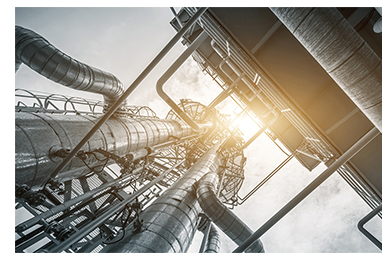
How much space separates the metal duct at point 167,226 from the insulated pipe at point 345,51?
338 cm

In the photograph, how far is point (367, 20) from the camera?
10.2ft

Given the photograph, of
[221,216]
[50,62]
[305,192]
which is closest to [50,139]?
[50,62]

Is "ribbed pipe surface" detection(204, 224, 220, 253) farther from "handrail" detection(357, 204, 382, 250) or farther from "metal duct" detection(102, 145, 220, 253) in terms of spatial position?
"handrail" detection(357, 204, 382, 250)

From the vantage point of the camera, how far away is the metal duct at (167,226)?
2916mm

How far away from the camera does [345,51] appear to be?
1.86m

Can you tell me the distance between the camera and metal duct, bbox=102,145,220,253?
292cm

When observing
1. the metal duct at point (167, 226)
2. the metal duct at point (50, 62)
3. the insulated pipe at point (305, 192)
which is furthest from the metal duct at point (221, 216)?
the metal duct at point (50, 62)

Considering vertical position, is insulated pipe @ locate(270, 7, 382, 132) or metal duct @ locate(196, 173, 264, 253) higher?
insulated pipe @ locate(270, 7, 382, 132)

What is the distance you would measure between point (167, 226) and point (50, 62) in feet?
17.4

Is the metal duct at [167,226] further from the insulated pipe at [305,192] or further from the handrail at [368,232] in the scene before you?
the handrail at [368,232]

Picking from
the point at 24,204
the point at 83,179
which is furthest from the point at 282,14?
the point at 83,179

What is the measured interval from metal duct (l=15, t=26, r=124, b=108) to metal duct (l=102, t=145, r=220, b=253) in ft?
14.7

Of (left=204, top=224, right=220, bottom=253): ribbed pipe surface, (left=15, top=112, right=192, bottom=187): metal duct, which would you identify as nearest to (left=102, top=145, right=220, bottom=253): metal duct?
(left=204, top=224, right=220, bottom=253): ribbed pipe surface
